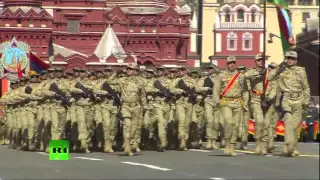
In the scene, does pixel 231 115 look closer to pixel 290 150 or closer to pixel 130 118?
pixel 290 150

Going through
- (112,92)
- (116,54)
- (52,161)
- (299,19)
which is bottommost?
(52,161)

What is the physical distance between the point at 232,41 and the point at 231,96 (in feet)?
226

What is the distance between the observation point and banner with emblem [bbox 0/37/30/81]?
41688mm

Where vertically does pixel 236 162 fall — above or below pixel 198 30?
below

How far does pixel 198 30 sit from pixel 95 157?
6651 centimetres

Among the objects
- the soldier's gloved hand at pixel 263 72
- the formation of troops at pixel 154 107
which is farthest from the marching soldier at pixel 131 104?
the soldier's gloved hand at pixel 263 72

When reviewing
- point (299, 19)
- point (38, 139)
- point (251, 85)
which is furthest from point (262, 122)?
point (299, 19)

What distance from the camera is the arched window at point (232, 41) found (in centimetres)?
8562

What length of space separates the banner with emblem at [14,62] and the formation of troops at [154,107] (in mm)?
17550

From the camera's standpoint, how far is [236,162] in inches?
622

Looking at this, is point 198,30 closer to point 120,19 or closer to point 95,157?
point 120,19

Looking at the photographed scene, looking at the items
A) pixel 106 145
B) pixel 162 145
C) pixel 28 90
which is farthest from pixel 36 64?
pixel 162 145

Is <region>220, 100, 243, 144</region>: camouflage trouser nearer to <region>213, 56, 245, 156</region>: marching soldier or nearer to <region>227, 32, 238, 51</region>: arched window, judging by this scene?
<region>213, 56, 245, 156</region>: marching soldier

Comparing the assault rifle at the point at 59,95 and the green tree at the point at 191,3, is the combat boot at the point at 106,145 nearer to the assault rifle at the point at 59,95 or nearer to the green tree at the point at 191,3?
the assault rifle at the point at 59,95
